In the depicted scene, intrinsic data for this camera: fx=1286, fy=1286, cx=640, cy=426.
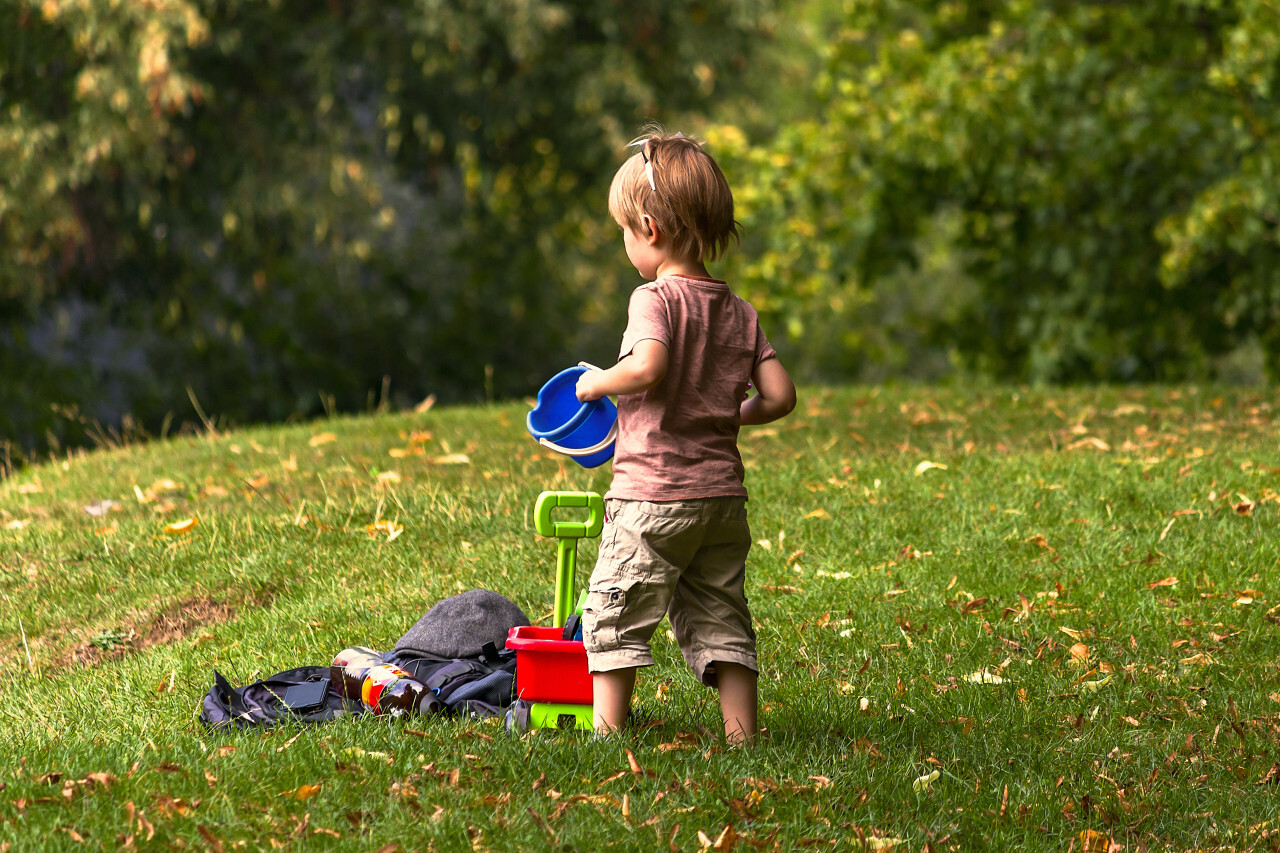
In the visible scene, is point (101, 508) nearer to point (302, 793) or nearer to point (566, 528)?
point (566, 528)

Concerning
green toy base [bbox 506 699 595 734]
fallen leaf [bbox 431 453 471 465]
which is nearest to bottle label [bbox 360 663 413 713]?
green toy base [bbox 506 699 595 734]

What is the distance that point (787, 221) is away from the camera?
42.2 ft

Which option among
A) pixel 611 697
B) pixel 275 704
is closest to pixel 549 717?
pixel 611 697

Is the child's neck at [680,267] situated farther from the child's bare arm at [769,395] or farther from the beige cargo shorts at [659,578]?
the beige cargo shorts at [659,578]

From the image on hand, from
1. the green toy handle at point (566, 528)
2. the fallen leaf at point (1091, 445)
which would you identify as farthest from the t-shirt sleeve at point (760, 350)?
the fallen leaf at point (1091, 445)

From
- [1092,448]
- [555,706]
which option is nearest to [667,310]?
[555,706]

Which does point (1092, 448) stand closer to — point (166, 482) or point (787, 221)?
point (166, 482)

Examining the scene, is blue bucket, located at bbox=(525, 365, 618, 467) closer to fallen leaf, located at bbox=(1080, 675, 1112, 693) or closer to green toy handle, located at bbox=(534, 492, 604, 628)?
green toy handle, located at bbox=(534, 492, 604, 628)

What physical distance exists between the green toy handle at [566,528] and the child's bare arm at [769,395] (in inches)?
18.4

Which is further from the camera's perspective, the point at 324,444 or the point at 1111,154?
the point at 1111,154

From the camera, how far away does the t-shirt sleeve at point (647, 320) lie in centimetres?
311

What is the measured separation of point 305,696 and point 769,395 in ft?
5.31

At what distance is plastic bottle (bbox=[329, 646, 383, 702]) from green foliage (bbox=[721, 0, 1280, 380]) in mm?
7965

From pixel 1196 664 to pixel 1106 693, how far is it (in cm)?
44
